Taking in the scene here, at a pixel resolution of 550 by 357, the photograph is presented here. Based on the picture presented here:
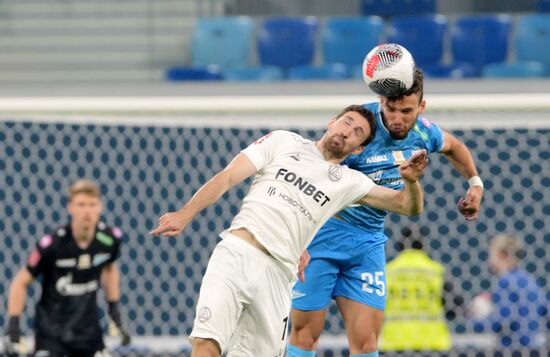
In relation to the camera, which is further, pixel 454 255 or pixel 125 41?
pixel 125 41

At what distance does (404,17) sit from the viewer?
1237cm

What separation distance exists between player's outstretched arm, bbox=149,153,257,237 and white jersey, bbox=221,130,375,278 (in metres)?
0.08

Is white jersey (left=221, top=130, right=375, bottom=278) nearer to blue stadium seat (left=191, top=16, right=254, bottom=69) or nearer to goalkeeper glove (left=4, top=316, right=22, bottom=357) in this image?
goalkeeper glove (left=4, top=316, right=22, bottom=357)

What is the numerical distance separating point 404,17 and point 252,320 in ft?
26.3

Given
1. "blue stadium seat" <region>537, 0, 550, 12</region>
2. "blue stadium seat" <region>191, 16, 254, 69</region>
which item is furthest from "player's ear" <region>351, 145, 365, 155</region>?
"blue stadium seat" <region>537, 0, 550, 12</region>

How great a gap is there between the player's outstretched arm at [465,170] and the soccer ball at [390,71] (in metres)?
0.60

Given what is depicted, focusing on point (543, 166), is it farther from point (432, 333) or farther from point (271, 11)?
point (271, 11)

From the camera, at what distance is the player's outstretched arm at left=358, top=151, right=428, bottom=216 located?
4.53 metres

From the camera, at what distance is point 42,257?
691 centimetres

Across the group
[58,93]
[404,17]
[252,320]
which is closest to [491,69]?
[404,17]

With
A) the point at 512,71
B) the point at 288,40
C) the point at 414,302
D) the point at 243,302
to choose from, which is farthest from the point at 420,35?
the point at 243,302

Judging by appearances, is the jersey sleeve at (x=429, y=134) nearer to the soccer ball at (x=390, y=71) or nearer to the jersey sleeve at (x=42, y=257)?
the soccer ball at (x=390, y=71)

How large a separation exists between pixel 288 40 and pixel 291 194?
23.8ft

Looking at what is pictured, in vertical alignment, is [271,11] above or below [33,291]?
above
